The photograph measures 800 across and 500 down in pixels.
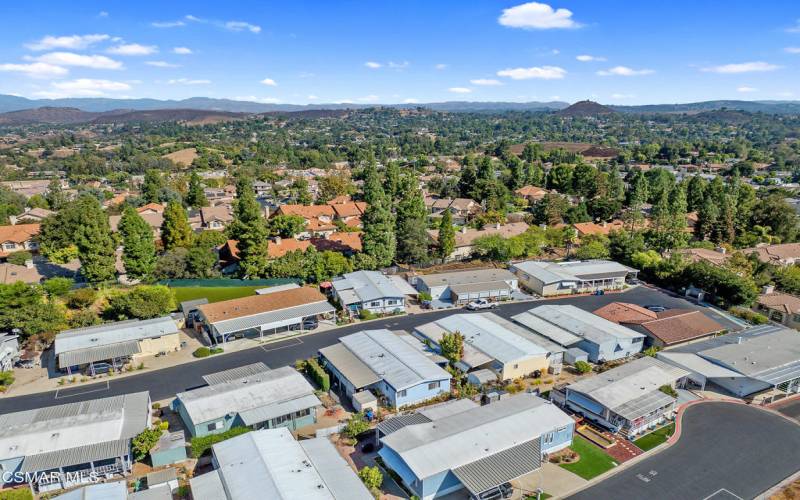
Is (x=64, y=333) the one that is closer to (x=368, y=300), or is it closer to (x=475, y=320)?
(x=368, y=300)

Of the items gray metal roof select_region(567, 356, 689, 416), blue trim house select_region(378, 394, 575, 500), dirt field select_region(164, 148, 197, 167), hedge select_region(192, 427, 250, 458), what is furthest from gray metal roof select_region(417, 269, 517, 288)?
dirt field select_region(164, 148, 197, 167)

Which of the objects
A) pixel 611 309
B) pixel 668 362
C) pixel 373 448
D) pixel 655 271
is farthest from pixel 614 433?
pixel 655 271

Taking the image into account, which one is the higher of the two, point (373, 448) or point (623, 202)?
point (623, 202)

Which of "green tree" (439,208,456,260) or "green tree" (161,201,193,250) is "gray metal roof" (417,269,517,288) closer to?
"green tree" (439,208,456,260)

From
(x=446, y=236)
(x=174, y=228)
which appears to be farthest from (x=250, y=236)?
(x=446, y=236)

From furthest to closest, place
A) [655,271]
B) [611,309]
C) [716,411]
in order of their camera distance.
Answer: [655,271]
[611,309]
[716,411]

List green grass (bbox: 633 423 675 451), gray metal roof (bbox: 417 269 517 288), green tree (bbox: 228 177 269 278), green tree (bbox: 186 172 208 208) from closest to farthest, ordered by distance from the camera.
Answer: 1. green grass (bbox: 633 423 675 451)
2. gray metal roof (bbox: 417 269 517 288)
3. green tree (bbox: 228 177 269 278)
4. green tree (bbox: 186 172 208 208)

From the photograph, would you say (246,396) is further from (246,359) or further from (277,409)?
(246,359)
